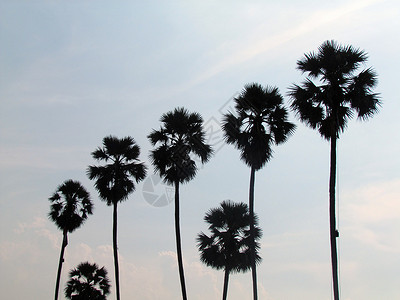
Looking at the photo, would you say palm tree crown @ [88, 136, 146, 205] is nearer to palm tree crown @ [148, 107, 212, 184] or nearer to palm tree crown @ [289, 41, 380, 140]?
palm tree crown @ [148, 107, 212, 184]

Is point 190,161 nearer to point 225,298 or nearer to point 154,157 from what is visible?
point 154,157

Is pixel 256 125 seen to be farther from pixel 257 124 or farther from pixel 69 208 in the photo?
pixel 69 208

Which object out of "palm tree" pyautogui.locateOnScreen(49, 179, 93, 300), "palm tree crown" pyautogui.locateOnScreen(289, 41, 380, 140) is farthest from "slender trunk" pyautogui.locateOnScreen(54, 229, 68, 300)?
"palm tree crown" pyautogui.locateOnScreen(289, 41, 380, 140)

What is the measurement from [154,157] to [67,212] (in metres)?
15.2

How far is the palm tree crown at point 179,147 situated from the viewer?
3400 centimetres

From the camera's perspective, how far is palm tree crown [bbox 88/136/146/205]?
39812mm

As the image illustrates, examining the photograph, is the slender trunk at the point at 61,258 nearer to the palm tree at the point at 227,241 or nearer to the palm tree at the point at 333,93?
the palm tree at the point at 227,241

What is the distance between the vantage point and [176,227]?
3297 centimetres

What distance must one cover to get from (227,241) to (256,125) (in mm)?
8766

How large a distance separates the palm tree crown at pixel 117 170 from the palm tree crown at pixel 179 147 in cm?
599

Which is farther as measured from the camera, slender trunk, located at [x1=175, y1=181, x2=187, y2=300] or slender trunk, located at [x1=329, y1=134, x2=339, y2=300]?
slender trunk, located at [x1=175, y1=181, x2=187, y2=300]

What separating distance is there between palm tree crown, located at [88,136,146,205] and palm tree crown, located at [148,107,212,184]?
5985 millimetres

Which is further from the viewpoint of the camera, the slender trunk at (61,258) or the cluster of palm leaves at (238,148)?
the slender trunk at (61,258)

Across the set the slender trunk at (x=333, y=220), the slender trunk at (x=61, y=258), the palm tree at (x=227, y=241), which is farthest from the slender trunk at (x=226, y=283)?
the slender trunk at (x=61, y=258)
